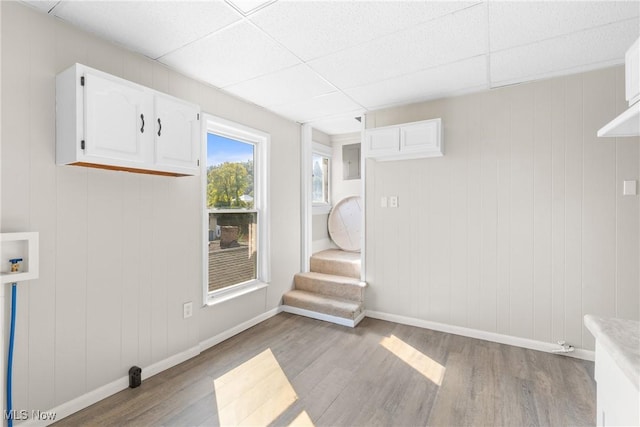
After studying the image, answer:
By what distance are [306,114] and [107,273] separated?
2.62 m

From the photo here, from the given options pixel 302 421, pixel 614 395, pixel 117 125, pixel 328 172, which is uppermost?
pixel 328 172

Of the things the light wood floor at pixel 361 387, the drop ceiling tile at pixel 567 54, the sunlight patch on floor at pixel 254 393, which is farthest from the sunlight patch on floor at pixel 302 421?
the drop ceiling tile at pixel 567 54

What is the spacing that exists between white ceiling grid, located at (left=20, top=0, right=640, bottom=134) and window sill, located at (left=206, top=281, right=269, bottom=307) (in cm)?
203

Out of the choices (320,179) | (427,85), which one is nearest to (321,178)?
(320,179)

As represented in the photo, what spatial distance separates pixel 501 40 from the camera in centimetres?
204

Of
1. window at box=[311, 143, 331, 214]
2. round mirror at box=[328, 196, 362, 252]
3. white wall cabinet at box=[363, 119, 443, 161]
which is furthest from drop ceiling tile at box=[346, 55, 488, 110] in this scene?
round mirror at box=[328, 196, 362, 252]

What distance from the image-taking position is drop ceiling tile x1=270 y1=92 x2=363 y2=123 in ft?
10.3

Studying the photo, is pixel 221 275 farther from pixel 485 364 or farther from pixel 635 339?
pixel 635 339

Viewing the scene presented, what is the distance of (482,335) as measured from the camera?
2.92 m

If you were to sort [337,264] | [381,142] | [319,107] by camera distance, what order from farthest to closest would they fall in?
[337,264] < [319,107] < [381,142]

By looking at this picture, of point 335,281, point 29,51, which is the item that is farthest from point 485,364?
point 29,51

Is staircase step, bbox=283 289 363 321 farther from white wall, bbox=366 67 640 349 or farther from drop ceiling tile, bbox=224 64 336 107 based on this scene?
drop ceiling tile, bbox=224 64 336 107

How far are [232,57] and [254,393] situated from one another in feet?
8.10

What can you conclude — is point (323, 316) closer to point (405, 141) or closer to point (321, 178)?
point (405, 141)
